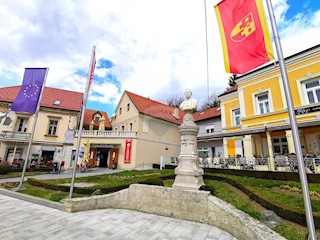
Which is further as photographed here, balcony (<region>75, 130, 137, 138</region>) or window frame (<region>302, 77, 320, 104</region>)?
balcony (<region>75, 130, 137, 138</region>)

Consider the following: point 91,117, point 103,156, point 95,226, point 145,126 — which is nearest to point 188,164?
point 95,226

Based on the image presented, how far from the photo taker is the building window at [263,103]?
15.2 meters

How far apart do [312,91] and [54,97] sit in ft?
98.6

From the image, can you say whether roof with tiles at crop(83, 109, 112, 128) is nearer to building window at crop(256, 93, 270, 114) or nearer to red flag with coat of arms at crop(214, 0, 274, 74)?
building window at crop(256, 93, 270, 114)

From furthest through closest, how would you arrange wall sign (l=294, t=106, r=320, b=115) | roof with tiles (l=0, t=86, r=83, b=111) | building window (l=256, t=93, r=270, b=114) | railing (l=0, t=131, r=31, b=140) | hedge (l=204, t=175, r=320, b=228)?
roof with tiles (l=0, t=86, r=83, b=111) → railing (l=0, t=131, r=31, b=140) → building window (l=256, t=93, r=270, b=114) → wall sign (l=294, t=106, r=320, b=115) → hedge (l=204, t=175, r=320, b=228)

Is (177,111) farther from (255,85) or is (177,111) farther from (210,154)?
(255,85)

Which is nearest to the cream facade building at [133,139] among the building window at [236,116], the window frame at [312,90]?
the building window at [236,116]

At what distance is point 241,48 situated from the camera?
4.18 meters

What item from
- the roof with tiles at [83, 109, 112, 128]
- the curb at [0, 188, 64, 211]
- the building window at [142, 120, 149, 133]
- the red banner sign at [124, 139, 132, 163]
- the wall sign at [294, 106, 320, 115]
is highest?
the roof with tiles at [83, 109, 112, 128]

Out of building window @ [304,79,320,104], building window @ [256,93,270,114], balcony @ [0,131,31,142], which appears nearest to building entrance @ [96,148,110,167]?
balcony @ [0,131,31,142]

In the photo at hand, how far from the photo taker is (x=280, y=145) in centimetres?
1420

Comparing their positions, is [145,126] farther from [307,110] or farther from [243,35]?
[243,35]

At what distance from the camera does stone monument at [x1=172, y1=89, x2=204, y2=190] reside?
662 centimetres

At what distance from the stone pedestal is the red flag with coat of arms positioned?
3484 millimetres
